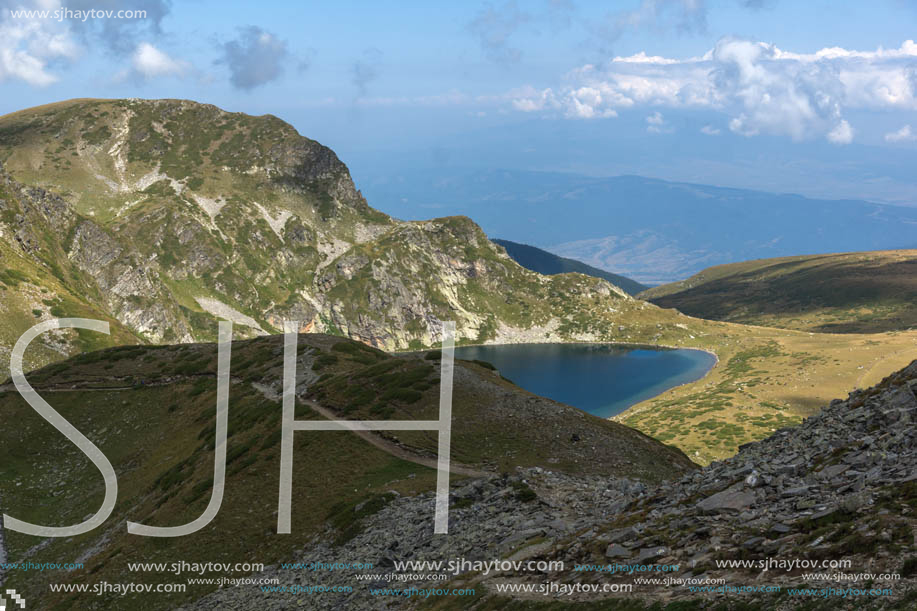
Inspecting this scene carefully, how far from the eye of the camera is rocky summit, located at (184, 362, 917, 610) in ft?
65.6

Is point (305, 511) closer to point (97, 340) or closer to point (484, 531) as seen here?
point (484, 531)

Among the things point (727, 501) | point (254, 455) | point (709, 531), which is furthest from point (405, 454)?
point (709, 531)

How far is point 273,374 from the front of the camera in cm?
8831

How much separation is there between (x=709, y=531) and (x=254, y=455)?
146 feet

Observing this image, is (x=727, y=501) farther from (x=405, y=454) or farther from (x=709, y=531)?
(x=405, y=454)

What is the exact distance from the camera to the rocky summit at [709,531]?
1998 centimetres

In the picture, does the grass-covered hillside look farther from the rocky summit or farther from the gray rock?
the gray rock

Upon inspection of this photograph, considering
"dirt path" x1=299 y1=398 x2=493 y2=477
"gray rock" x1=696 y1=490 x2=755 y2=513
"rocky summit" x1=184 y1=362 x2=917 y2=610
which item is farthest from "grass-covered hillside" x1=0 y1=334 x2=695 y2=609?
"gray rock" x1=696 y1=490 x2=755 y2=513

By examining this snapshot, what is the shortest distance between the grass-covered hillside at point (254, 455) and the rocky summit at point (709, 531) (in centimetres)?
562

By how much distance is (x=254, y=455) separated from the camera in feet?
190

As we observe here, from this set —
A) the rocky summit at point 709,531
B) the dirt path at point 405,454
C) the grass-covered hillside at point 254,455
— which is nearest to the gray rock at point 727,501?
the rocky summit at point 709,531

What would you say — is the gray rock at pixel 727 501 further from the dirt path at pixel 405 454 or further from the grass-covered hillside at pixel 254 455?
the grass-covered hillside at pixel 254 455

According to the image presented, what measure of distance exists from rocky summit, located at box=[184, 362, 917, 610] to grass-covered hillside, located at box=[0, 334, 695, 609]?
221 inches

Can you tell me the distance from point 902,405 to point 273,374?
3011 inches
